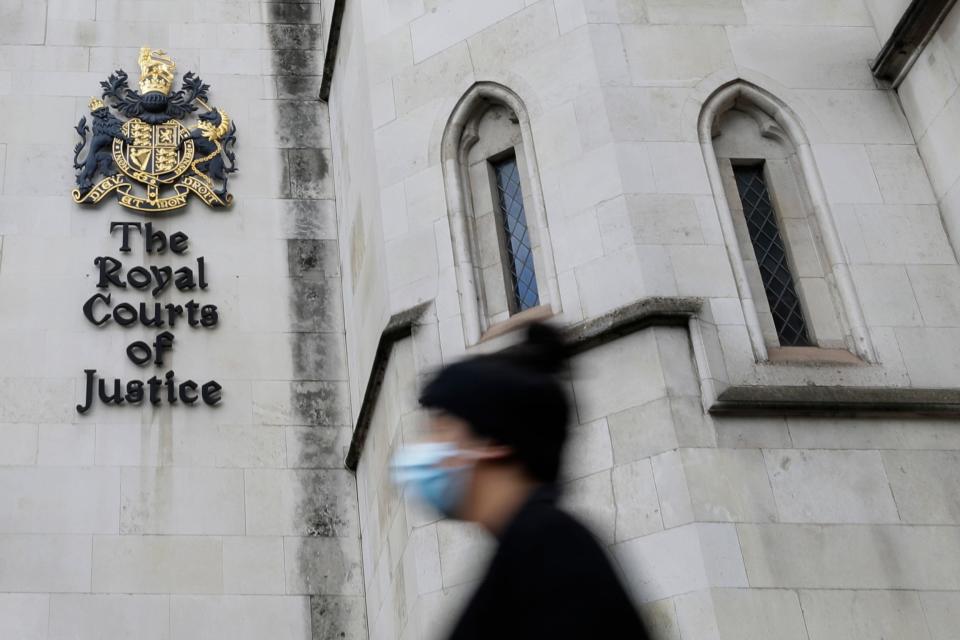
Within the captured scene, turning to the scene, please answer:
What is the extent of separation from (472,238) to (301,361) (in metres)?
2.56

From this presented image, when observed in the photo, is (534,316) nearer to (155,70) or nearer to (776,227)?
(776,227)

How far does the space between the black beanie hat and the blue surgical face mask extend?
9 centimetres

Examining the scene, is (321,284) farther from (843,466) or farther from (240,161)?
(843,466)

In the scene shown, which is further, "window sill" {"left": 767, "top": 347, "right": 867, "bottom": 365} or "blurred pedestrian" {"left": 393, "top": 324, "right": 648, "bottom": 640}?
"window sill" {"left": 767, "top": 347, "right": 867, "bottom": 365}

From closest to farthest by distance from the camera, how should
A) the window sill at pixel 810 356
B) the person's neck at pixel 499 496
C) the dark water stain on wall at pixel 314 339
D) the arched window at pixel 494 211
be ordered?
the person's neck at pixel 499 496 < the window sill at pixel 810 356 < the arched window at pixel 494 211 < the dark water stain on wall at pixel 314 339

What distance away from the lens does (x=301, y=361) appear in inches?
477

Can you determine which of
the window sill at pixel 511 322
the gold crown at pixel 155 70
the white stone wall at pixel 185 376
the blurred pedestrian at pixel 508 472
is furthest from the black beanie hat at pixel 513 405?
the gold crown at pixel 155 70

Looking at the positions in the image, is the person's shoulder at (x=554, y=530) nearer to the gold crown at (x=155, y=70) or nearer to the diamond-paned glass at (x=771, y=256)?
the diamond-paned glass at (x=771, y=256)

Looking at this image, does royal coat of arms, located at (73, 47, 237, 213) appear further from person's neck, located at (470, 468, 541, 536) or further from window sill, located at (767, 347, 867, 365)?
person's neck, located at (470, 468, 541, 536)

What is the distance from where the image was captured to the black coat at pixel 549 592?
8.30 ft

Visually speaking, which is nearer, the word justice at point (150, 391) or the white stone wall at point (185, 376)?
the white stone wall at point (185, 376)

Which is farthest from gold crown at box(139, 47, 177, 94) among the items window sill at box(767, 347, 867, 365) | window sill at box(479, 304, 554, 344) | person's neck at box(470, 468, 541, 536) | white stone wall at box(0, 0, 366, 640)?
person's neck at box(470, 468, 541, 536)

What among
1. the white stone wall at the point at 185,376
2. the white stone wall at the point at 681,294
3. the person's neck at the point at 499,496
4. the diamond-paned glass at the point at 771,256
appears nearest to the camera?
the person's neck at the point at 499,496

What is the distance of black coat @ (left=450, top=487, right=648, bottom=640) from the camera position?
2.53 m
